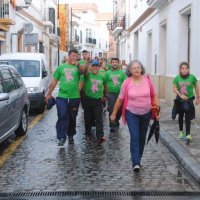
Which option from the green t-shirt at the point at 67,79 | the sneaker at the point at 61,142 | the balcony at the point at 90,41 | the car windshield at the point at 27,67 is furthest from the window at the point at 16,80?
the balcony at the point at 90,41

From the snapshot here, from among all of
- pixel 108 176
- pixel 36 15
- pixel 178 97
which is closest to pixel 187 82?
pixel 178 97

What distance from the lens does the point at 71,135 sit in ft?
29.8

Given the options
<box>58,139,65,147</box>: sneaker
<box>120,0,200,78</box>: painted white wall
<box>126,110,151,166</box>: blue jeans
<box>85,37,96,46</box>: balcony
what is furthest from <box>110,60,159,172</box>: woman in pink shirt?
<box>85,37,96,46</box>: balcony

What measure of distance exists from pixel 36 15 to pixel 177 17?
21.1m

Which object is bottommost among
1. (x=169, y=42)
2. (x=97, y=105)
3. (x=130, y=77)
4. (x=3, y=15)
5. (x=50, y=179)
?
(x=50, y=179)

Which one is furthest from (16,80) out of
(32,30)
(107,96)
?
(32,30)

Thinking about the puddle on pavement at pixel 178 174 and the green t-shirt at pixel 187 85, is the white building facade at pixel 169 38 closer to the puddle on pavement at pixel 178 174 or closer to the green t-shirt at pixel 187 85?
the green t-shirt at pixel 187 85

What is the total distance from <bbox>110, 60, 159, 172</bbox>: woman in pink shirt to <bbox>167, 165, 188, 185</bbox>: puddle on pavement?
0.53 metres

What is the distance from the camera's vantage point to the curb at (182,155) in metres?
6.70

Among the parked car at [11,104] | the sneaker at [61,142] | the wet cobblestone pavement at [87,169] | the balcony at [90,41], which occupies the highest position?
the balcony at [90,41]

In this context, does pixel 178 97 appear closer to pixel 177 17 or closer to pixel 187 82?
pixel 187 82

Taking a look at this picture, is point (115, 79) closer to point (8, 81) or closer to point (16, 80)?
point (16, 80)

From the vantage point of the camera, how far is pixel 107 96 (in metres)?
10.1

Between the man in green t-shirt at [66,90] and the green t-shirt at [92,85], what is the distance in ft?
1.68
